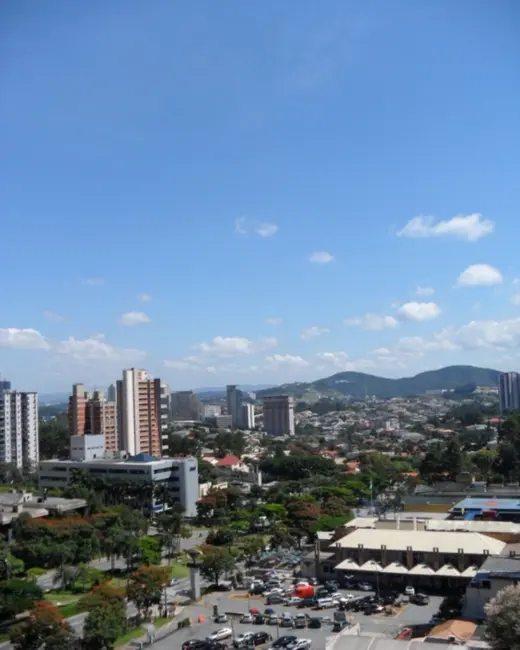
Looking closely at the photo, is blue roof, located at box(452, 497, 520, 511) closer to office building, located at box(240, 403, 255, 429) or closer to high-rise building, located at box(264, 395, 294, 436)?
high-rise building, located at box(264, 395, 294, 436)

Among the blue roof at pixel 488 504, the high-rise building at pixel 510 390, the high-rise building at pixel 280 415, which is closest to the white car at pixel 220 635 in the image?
the blue roof at pixel 488 504

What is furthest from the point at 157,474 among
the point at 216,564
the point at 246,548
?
the point at 216,564

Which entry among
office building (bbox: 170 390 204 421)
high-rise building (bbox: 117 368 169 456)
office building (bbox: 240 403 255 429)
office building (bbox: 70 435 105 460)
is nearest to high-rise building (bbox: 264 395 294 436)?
office building (bbox: 240 403 255 429)

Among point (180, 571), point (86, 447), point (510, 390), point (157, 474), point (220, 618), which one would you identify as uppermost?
point (510, 390)

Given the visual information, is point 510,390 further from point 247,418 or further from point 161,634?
point 161,634

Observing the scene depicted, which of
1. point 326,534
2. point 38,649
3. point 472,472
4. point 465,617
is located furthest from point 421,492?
point 38,649

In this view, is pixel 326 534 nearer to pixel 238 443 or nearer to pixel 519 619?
pixel 519 619
